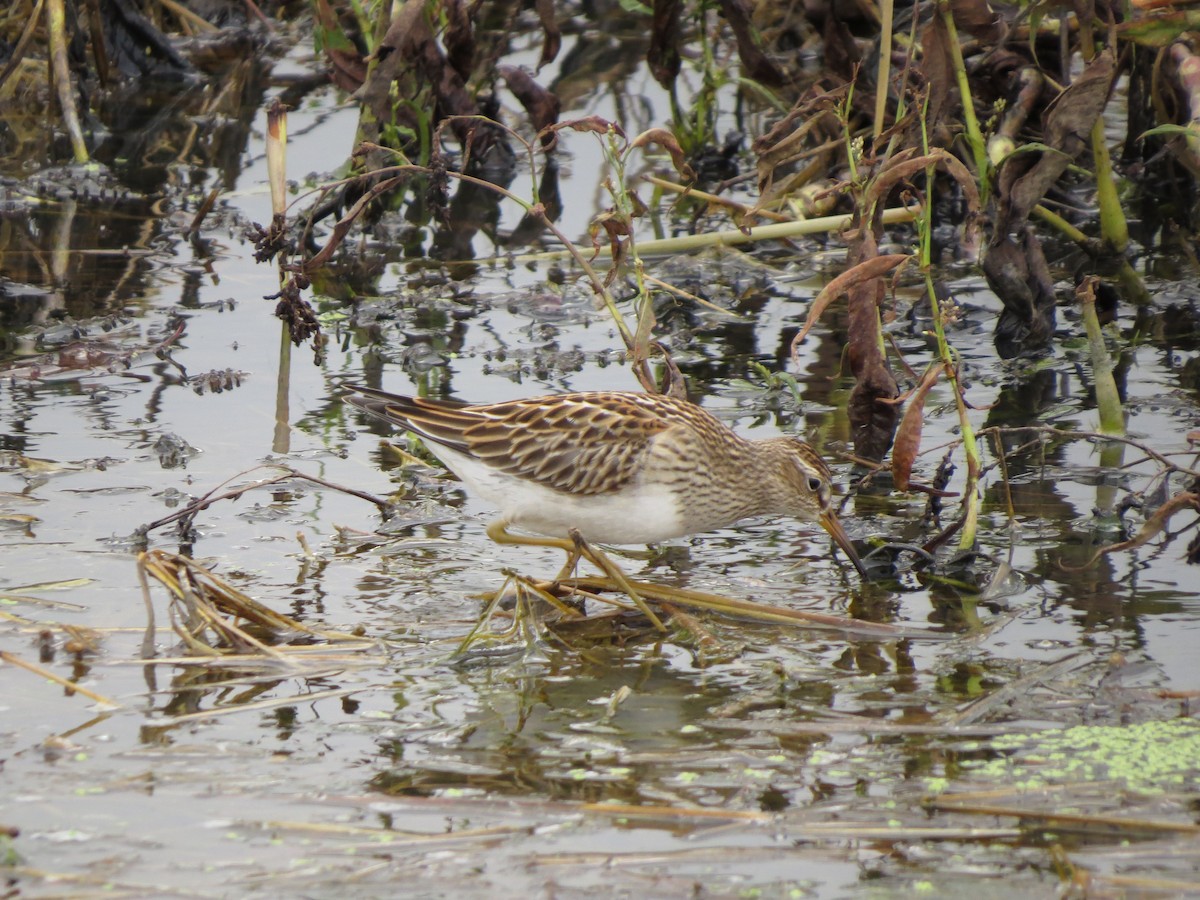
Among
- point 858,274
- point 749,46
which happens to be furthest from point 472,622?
point 749,46

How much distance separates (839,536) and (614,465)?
104 centimetres

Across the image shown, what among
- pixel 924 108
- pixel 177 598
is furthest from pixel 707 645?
pixel 924 108

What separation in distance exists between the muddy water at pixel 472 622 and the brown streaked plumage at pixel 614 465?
0.30m

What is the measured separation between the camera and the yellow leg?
6115 millimetres

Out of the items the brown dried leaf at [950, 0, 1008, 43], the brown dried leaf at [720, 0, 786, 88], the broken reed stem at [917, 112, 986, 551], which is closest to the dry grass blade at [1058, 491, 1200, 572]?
the broken reed stem at [917, 112, 986, 551]

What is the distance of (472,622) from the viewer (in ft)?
20.1

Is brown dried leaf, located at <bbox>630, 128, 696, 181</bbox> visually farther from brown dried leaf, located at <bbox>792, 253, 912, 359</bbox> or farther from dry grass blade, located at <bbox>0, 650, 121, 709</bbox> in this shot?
dry grass blade, located at <bbox>0, 650, 121, 709</bbox>

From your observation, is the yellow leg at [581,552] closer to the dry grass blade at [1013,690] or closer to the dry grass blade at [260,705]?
the dry grass blade at [260,705]

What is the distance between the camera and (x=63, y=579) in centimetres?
637

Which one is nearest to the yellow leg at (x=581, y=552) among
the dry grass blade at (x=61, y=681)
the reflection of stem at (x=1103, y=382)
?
the dry grass blade at (x=61, y=681)

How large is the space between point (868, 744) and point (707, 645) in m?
1.04

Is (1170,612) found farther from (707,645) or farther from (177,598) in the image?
(177,598)

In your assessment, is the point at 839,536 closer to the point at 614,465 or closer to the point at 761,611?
the point at 761,611

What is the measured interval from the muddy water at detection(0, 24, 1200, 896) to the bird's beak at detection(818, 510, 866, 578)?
13 centimetres
